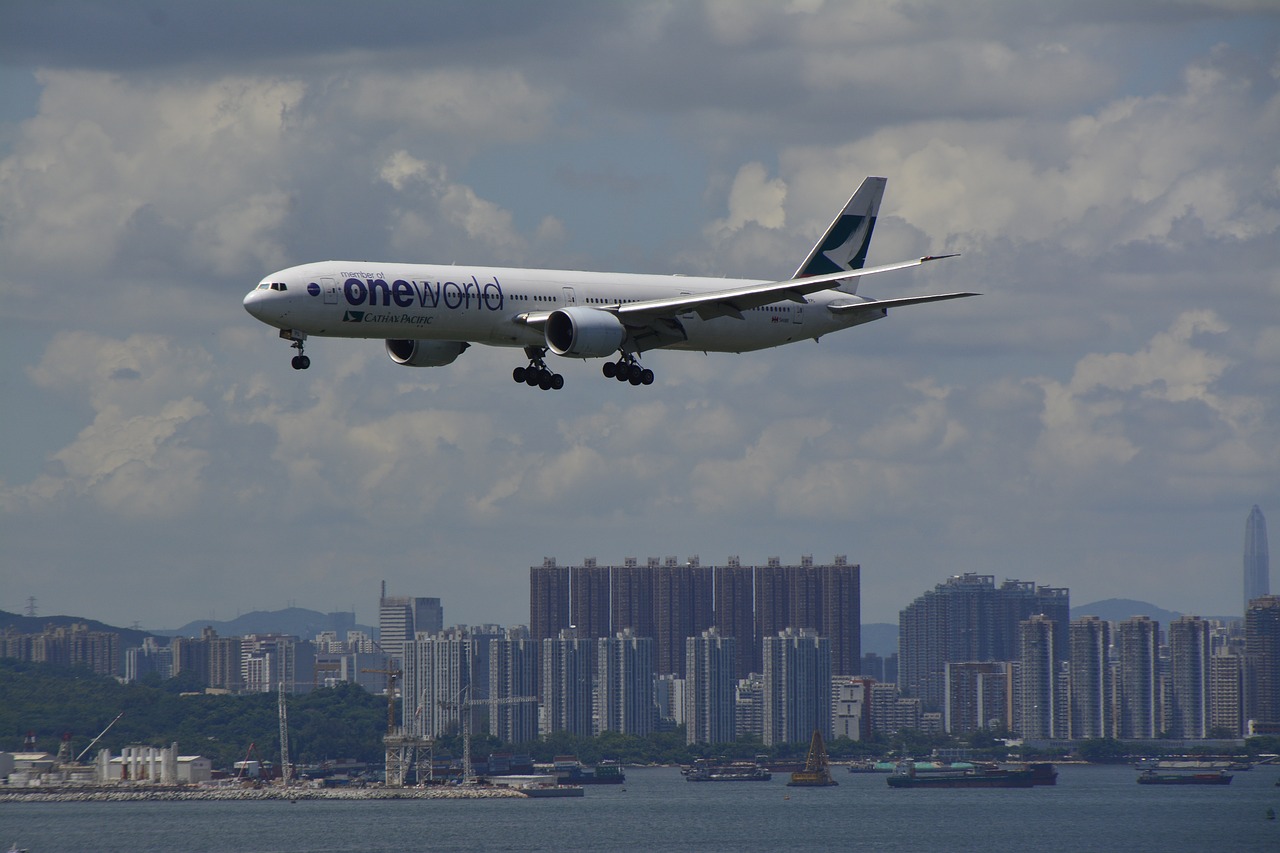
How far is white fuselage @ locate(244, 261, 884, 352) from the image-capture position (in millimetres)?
74875

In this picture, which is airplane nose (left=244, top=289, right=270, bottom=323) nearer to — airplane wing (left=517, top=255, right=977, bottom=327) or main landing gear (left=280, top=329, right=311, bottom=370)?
main landing gear (left=280, top=329, right=311, bottom=370)

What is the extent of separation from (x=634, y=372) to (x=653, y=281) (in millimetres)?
4465

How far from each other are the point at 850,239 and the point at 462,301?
28.8 m

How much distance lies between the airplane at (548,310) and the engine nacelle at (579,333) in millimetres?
43

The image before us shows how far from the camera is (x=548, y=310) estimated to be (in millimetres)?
81875

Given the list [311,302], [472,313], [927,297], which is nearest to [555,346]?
[472,313]

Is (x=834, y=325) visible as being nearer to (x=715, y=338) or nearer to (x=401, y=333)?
(x=715, y=338)

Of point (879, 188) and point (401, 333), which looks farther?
point (879, 188)

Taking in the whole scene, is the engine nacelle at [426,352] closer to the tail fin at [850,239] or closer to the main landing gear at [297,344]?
the main landing gear at [297,344]

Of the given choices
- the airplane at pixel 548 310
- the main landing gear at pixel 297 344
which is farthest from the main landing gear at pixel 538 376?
the main landing gear at pixel 297 344

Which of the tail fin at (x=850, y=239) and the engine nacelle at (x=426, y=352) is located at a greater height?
the tail fin at (x=850, y=239)

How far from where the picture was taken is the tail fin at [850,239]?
98.5 m

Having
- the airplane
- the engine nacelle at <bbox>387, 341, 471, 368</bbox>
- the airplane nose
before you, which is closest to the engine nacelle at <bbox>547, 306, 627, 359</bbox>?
the airplane

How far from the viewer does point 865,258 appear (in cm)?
10031
